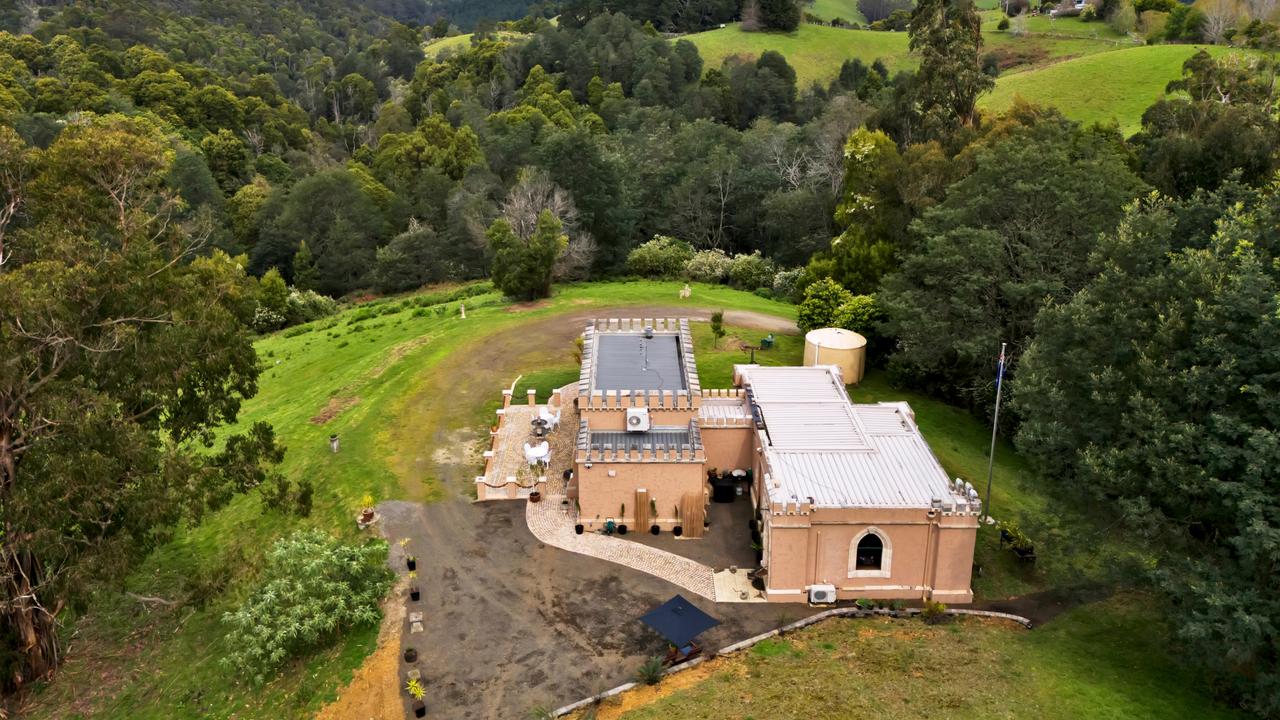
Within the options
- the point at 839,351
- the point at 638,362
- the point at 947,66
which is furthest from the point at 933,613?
the point at 947,66

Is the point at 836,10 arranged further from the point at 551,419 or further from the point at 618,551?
the point at 618,551

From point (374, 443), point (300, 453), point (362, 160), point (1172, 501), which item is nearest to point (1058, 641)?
point (1172, 501)

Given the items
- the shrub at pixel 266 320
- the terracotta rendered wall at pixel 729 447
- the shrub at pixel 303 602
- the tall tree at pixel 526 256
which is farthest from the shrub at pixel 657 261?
the shrub at pixel 303 602

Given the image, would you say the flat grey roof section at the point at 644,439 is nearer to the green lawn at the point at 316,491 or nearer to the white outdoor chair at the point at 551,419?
the white outdoor chair at the point at 551,419

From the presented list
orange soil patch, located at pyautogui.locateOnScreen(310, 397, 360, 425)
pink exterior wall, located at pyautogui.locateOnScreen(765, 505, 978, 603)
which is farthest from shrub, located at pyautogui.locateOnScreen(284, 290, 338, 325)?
pink exterior wall, located at pyautogui.locateOnScreen(765, 505, 978, 603)

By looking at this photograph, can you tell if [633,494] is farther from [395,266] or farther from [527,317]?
[395,266]

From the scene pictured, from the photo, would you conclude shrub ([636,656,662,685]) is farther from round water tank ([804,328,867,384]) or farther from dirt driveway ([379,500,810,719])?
round water tank ([804,328,867,384])
